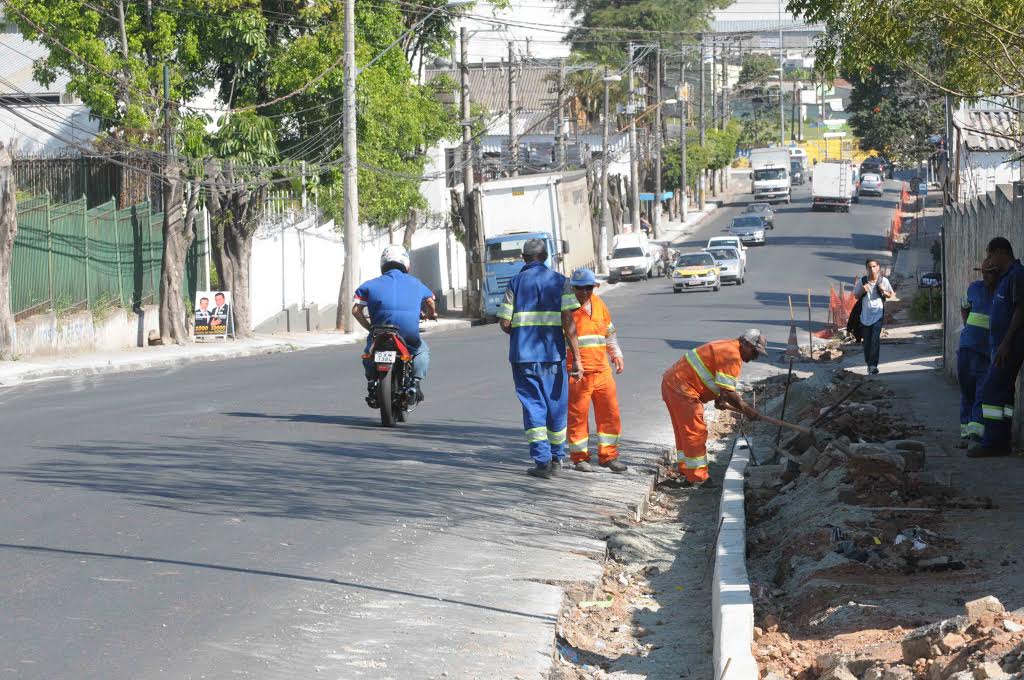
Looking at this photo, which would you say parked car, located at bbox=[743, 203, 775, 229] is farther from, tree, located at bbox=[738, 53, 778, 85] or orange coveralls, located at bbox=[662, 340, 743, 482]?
orange coveralls, located at bbox=[662, 340, 743, 482]

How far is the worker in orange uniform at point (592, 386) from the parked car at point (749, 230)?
2243 inches

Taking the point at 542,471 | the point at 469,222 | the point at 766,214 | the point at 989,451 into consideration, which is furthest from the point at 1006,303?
the point at 766,214

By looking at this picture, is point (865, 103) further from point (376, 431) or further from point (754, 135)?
point (376, 431)

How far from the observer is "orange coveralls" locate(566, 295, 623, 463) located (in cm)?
1145

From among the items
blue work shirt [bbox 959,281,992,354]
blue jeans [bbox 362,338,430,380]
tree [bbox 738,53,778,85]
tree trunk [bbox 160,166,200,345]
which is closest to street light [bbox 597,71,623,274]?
tree trunk [bbox 160,166,200,345]

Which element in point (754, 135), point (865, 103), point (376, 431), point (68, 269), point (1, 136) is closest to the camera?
point (376, 431)

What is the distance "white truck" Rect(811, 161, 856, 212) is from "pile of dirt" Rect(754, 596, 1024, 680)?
264 ft

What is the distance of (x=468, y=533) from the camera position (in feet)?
29.5

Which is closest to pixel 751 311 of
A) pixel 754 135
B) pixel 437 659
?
pixel 437 659

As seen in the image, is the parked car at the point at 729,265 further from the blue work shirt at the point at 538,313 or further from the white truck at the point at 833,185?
the blue work shirt at the point at 538,313

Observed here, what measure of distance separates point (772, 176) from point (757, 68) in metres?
62.1

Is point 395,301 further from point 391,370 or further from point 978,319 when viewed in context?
point 978,319

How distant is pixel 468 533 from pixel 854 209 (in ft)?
271

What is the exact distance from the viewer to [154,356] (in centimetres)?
2594
